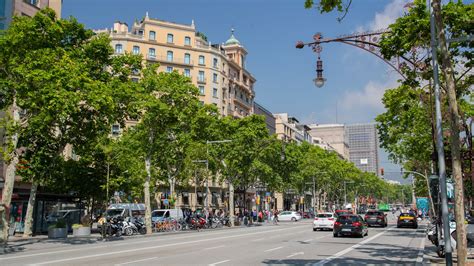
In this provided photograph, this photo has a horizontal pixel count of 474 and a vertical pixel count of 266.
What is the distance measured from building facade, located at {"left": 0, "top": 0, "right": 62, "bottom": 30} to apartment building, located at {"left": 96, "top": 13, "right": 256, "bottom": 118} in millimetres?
31926

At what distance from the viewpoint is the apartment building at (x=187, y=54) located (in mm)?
76438

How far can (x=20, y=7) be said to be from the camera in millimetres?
37250

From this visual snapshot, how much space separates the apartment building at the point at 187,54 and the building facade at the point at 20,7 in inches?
1257

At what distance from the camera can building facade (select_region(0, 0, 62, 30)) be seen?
103ft

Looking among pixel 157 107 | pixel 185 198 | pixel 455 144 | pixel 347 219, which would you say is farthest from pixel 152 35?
pixel 455 144

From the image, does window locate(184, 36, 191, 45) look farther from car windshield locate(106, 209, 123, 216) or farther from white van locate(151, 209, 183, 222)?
car windshield locate(106, 209, 123, 216)

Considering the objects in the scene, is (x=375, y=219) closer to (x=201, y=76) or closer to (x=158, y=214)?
(x=158, y=214)

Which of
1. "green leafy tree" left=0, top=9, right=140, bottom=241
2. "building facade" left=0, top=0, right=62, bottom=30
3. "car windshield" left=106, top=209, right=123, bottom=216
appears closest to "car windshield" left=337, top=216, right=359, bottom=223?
"green leafy tree" left=0, top=9, right=140, bottom=241

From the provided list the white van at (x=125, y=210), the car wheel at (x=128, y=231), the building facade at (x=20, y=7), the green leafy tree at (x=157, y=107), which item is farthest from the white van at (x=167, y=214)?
the building facade at (x=20, y=7)

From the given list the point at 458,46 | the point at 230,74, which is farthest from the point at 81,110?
the point at 230,74

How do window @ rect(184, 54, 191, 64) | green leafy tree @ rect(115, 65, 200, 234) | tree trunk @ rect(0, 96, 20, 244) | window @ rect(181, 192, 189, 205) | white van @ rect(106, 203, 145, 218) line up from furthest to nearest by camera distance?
window @ rect(184, 54, 191, 64) < window @ rect(181, 192, 189, 205) < white van @ rect(106, 203, 145, 218) < green leafy tree @ rect(115, 65, 200, 234) < tree trunk @ rect(0, 96, 20, 244)

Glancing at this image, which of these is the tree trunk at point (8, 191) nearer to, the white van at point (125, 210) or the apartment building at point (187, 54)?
the white van at point (125, 210)

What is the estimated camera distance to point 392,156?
1619 inches

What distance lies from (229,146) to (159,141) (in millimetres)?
11037
